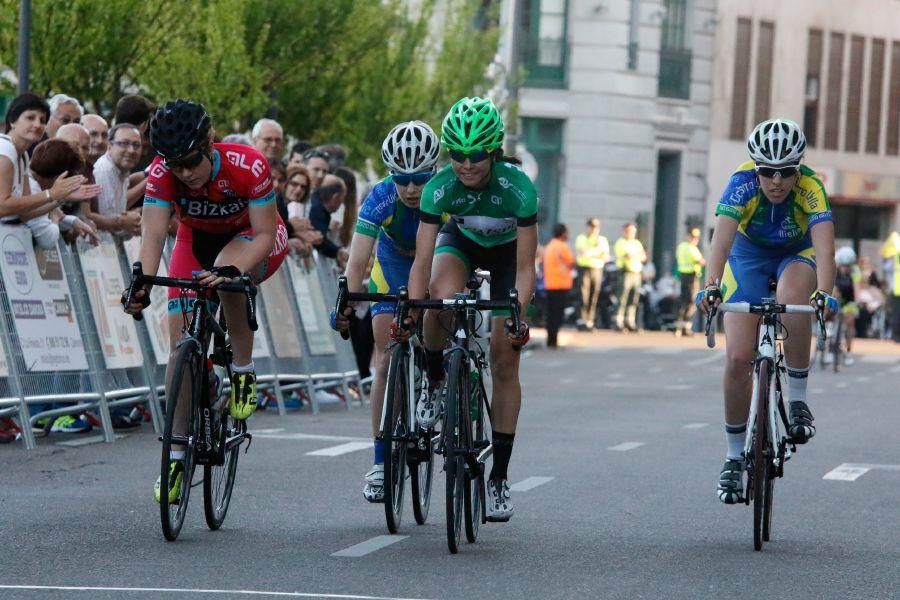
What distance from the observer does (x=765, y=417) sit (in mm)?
9797

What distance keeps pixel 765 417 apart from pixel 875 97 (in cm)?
5037

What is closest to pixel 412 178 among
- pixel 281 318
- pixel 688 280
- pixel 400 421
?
pixel 400 421

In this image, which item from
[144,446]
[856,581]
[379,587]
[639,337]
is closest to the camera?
[379,587]

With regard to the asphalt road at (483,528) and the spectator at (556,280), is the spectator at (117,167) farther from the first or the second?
the spectator at (556,280)

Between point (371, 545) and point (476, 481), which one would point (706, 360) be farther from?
point (371, 545)

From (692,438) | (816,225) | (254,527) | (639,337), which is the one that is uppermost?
(816,225)

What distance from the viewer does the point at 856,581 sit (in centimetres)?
861

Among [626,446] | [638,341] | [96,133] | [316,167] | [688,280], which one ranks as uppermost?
[96,133]

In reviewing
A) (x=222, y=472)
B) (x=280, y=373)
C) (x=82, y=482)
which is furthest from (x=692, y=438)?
(x=222, y=472)

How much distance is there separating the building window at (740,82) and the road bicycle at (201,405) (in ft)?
145

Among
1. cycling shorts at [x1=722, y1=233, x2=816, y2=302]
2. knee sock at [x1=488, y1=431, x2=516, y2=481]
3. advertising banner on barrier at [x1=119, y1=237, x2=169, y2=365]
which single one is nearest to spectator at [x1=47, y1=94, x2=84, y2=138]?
advertising banner on barrier at [x1=119, y1=237, x2=169, y2=365]

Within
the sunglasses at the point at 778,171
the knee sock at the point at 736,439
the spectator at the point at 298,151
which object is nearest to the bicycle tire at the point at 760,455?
the knee sock at the point at 736,439

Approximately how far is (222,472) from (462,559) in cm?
142

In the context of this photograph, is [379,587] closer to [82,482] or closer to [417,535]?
[417,535]
